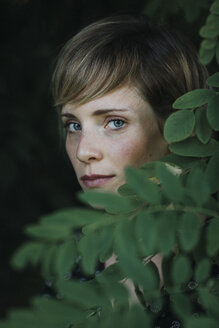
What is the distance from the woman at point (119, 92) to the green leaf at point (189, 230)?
0.67 m

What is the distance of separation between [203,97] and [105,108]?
41 cm

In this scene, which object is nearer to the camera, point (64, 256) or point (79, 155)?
point (64, 256)

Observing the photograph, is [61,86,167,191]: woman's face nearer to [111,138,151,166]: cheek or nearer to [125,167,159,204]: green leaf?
[111,138,151,166]: cheek

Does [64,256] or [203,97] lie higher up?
[203,97]

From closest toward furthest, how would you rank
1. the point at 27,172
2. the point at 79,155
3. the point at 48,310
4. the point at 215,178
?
the point at 48,310, the point at 215,178, the point at 79,155, the point at 27,172

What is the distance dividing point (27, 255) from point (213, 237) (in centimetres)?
37

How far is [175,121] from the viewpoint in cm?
114

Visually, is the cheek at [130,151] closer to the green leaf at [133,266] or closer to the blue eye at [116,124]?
the blue eye at [116,124]

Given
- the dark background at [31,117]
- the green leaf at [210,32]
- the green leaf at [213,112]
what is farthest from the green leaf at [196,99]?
the dark background at [31,117]

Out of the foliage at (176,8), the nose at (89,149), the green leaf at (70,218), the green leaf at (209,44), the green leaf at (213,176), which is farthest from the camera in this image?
the foliage at (176,8)

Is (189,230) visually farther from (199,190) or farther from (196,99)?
(196,99)

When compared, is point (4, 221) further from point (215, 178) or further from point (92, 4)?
point (215, 178)

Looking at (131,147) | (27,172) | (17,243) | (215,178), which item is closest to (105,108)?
(131,147)

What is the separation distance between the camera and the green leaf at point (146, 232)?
2.42 ft
